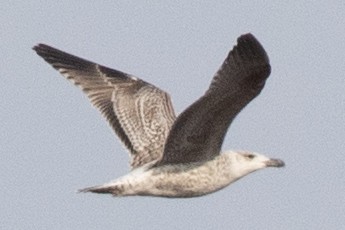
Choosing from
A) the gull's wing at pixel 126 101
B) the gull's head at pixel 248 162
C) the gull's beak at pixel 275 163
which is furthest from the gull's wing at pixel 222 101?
the gull's wing at pixel 126 101

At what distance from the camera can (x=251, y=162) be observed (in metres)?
17.4

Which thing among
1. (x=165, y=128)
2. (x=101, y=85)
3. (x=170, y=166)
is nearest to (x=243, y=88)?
(x=170, y=166)

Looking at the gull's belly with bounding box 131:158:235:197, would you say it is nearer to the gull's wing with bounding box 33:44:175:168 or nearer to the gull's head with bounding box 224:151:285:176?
the gull's head with bounding box 224:151:285:176

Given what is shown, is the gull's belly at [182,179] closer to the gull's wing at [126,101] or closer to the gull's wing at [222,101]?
the gull's wing at [222,101]

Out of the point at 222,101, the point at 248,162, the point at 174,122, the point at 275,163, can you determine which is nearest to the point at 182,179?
the point at 248,162

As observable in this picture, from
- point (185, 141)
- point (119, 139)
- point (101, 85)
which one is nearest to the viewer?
point (185, 141)

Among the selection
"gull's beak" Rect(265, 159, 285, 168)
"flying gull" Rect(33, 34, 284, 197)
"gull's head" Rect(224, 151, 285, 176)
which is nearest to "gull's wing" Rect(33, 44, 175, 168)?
"flying gull" Rect(33, 34, 284, 197)

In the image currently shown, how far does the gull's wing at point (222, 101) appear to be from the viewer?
50.1 ft

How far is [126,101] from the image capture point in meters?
19.5

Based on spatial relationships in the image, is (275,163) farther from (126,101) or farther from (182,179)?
(126,101)

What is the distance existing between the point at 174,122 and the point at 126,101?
344cm

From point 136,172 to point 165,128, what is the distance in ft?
4.84

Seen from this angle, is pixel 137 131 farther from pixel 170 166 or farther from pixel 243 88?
pixel 243 88

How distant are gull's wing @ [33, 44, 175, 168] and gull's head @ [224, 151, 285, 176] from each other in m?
1.20
